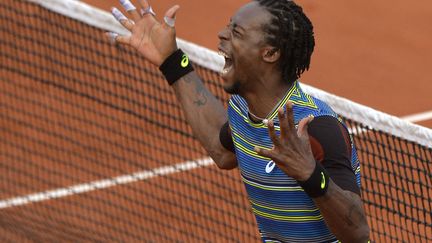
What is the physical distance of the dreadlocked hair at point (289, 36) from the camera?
187 inches

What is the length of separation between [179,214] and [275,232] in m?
4.38

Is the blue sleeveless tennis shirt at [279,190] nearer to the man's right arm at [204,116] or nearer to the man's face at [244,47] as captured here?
the man's face at [244,47]

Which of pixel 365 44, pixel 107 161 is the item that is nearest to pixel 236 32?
pixel 107 161

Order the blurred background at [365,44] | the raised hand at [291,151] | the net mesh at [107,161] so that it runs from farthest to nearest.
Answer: the blurred background at [365,44]
the net mesh at [107,161]
the raised hand at [291,151]

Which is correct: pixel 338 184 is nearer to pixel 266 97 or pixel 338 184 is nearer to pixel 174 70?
pixel 266 97

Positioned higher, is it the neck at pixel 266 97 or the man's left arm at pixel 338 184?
the neck at pixel 266 97

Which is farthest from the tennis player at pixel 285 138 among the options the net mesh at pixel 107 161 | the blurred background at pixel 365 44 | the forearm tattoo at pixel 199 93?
the blurred background at pixel 365 44

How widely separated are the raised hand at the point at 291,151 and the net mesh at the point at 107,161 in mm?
3685

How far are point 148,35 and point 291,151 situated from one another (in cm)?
148

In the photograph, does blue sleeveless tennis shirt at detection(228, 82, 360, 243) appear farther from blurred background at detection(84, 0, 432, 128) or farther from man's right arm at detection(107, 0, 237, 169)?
blurred background at detection(84, 0, 432, 128)

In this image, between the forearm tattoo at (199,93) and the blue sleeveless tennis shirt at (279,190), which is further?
Result: the forearm tattoo at (199,93)

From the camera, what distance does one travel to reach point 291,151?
4273 millimetres

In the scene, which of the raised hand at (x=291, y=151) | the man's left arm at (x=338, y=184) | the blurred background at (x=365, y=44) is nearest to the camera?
the raised hand at (x=291, y=151)

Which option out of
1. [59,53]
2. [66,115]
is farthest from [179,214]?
[59,53]
